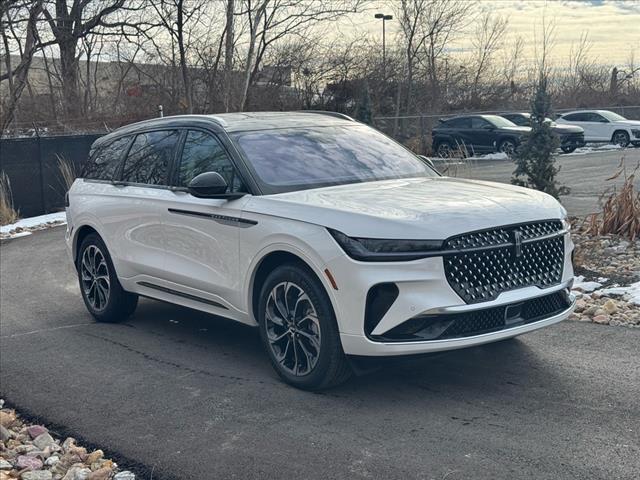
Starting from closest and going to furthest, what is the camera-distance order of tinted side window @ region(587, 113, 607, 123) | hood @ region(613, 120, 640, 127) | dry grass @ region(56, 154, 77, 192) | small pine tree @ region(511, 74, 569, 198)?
small pine tree @ region(511, 74, 569, 198) < dry grass @ region(56, 154, 77, 192) < hood @ region(613, 120, 640, 127) < tinted side window @ region(587, 113, 607, 123)

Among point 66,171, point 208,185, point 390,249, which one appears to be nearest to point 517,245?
point 390,249

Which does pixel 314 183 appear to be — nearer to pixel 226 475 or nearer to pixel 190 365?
pixel 190 365

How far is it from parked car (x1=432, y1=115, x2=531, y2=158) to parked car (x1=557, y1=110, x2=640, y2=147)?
14.5 ft

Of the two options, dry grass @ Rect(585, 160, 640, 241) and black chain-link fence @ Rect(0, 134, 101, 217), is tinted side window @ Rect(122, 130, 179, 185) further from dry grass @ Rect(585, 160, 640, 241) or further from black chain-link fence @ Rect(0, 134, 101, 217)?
black chain-link fence @ Rect(0, 134, 101, 217)

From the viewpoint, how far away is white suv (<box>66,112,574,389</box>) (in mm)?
5031

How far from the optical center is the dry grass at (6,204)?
653 inches

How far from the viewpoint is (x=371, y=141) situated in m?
7.04

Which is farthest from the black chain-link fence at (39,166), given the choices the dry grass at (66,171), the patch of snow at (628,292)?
the patch of snow at (628,292)

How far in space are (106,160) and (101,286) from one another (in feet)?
4.00

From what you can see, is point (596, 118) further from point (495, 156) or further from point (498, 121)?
point (495, 156)

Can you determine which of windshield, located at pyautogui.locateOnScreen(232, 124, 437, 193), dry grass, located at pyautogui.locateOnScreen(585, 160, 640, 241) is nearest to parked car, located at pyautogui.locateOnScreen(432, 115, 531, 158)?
dry grass, located at pyautogui.locateOnScreen(585, 160, 640, 241)

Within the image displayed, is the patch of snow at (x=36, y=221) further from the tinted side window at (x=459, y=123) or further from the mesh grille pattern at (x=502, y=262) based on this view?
→ the tinted side window at (x=459, y=123)

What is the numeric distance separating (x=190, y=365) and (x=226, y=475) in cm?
210

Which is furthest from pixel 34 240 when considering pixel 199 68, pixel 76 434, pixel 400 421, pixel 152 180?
pixel 199 68
